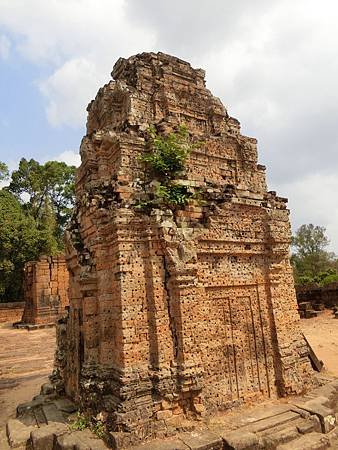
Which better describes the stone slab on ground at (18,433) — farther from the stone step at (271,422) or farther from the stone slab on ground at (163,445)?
the stone step at (271,422)

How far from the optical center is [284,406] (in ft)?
20.5

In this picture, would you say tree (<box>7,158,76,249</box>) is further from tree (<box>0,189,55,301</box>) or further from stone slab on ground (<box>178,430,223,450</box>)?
stone slab on ground (<box>178,430,223,450</box>)

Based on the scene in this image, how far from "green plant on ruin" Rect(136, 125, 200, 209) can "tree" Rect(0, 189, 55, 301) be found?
965 inches

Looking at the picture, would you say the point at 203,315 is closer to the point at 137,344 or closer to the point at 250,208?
the point at 137,344

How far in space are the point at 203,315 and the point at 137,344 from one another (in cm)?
127

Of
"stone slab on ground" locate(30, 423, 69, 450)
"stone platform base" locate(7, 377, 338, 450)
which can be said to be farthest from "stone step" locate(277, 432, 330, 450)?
A: "stone slab on ground" locate(30, 423, 69, 450)

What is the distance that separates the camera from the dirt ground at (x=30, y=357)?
29.0 feet

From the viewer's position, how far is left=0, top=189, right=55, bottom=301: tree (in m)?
27.9

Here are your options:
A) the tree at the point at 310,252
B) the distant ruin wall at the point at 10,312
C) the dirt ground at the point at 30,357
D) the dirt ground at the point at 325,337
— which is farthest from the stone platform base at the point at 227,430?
the tree at the point at 310,252

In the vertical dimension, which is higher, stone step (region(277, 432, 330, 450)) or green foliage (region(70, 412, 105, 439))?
green foliage (region(70, 412, 105, 439))

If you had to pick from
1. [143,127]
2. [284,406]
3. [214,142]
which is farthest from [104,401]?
[214,142]

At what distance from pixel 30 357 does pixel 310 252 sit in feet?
132

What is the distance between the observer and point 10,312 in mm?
25641

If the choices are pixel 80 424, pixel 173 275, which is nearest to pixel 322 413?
pixel 173 275
